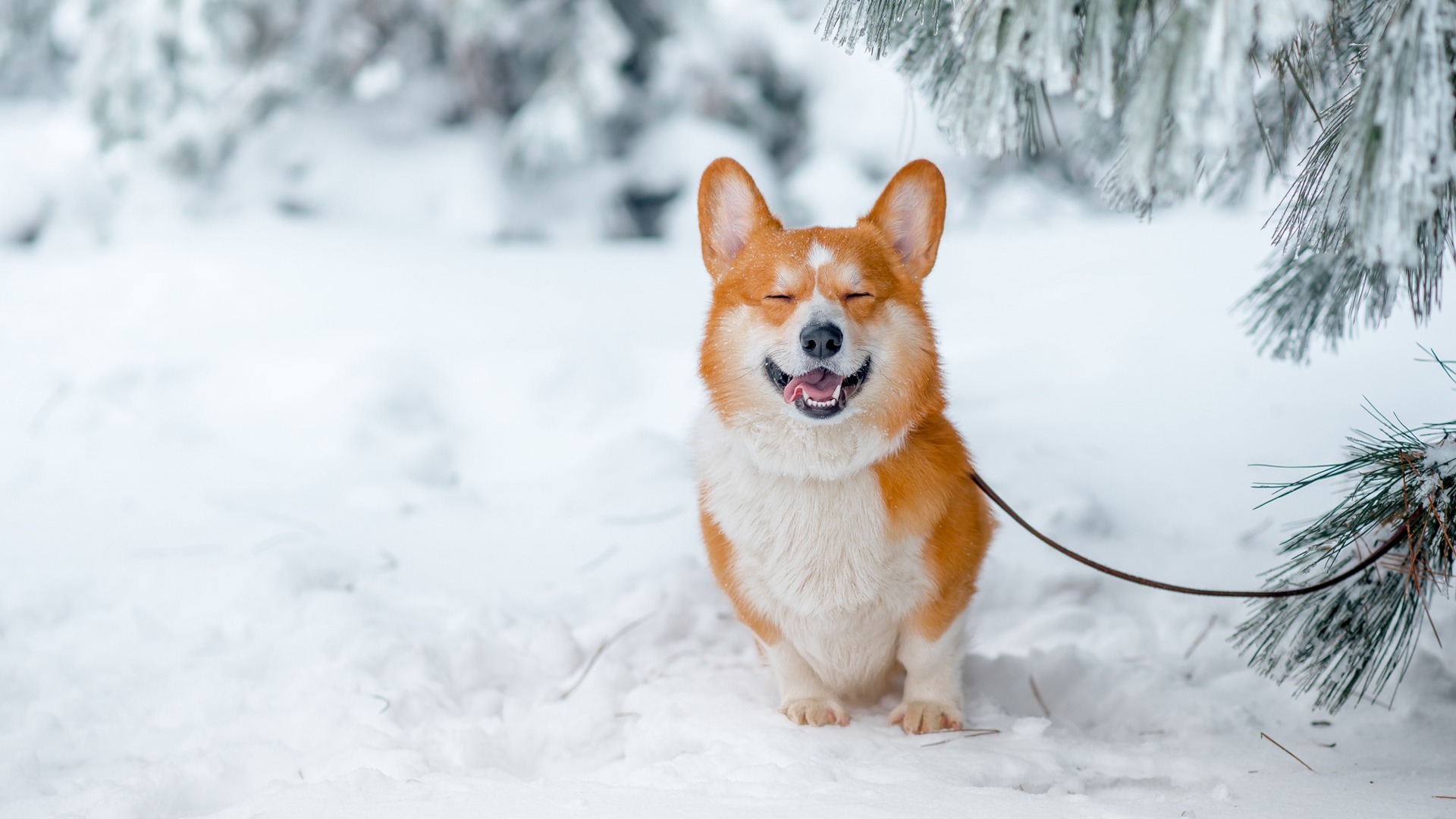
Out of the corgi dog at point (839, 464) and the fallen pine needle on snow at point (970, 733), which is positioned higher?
the corgi dog at point (839, 464)

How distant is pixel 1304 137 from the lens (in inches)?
103

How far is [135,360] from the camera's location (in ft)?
13.4

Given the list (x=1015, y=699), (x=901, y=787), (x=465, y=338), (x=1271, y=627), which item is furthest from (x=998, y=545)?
(x=465, y=338)

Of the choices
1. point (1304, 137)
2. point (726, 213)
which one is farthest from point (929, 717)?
point (1304, 137)

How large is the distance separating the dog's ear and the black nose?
0.34m

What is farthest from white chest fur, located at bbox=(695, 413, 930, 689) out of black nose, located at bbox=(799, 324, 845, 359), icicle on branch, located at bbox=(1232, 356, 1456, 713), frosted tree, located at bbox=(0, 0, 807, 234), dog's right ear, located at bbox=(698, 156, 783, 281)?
frosted tree, located at bbox=(0, 0, 807, 234)

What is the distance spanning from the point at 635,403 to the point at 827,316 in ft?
8.12

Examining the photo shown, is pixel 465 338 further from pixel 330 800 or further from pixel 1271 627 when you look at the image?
pixel 1271 627

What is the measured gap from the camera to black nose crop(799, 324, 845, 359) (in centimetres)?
184

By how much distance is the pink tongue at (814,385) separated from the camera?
1.88m

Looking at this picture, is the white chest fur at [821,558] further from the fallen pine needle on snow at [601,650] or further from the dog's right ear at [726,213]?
the fallen pine needle on snow at [601,650]

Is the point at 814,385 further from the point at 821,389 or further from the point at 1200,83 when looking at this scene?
the point at 1200,83

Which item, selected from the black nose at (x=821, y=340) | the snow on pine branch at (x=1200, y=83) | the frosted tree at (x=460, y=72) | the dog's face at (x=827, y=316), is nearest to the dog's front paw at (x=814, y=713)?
the dog's face at (x=827, y=316)

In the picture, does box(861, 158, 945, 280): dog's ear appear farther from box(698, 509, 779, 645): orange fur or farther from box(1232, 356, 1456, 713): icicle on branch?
box(1232, 356, 1456, 713): icicle on branch
